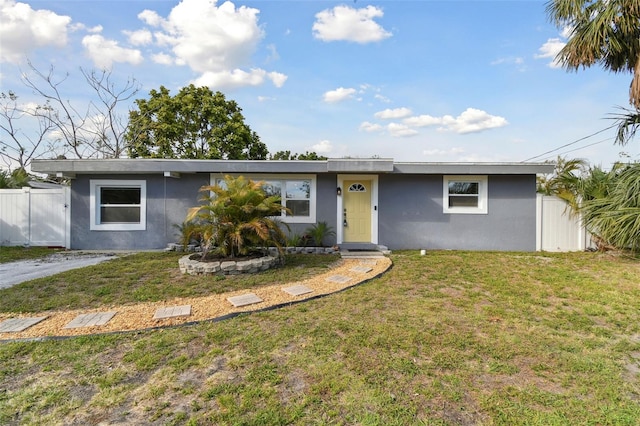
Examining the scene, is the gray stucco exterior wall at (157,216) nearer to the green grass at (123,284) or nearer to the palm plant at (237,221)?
the green grass at (123,284)

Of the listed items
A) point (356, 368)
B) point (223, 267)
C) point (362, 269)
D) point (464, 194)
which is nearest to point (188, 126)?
point (223, 267)

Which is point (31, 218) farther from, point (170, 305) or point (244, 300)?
point (244, 300)

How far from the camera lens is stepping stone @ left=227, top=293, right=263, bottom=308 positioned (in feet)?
13.2

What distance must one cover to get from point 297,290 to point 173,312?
5.72 feet

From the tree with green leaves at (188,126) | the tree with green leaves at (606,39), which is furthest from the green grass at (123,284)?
the tree with green leaves at (188,126)

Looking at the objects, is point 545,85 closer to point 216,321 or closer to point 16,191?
point 216,321

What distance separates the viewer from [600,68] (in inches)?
299

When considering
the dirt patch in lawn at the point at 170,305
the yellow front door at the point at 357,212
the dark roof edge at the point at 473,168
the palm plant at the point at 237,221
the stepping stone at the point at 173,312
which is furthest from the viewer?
the yellow front door at the point at 357,212

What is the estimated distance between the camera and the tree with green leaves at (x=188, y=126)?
728 inches

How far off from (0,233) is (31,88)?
817 centimetres

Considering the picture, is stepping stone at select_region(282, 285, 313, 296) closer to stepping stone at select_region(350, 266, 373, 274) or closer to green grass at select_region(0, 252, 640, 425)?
green grass at select_region(0, 252, 640, 425)

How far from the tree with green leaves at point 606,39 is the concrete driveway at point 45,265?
40.5 ft

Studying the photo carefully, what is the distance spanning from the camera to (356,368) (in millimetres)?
2465

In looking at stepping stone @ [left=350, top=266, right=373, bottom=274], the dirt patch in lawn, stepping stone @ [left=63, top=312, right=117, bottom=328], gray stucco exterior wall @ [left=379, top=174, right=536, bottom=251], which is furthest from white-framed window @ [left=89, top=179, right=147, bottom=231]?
gray stucco exterior wall @ [left=379, top=174, right=536, bottom=251]
